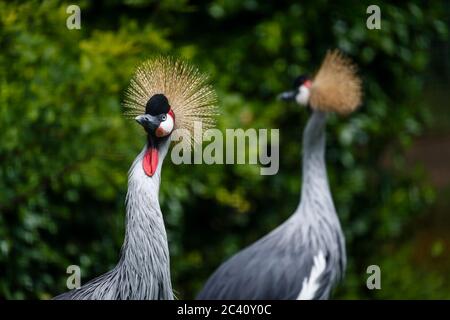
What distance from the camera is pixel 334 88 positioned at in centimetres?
325

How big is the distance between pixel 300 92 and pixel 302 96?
0.05 ft

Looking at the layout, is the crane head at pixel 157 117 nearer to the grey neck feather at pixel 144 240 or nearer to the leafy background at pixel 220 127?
the grey neck feather at pixel 144 240

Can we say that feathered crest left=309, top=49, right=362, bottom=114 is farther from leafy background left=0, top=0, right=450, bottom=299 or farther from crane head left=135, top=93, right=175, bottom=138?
crane head left=135, top=93, right=175, bottom=138

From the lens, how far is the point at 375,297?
163 inches

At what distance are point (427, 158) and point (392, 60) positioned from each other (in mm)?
1410

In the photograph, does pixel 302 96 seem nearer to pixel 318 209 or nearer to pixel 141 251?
pixel 318 209

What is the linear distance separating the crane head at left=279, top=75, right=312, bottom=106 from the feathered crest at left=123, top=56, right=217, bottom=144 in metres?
1.03

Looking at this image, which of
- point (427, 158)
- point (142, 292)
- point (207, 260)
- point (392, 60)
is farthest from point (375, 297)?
point (142, 292)

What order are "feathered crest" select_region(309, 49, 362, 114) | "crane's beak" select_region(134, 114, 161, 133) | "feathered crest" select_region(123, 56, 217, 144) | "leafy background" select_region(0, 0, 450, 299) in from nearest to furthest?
"crane's beak" select_region(134, 114, 161, 133) → "feathered crest" select_region(123, 56, 217, 144) → "leafy background" select_region(0, 0, 450, 299) → "feathered crest" select_region(309, 49, 362, 114)

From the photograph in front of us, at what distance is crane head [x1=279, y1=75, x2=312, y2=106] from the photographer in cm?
324

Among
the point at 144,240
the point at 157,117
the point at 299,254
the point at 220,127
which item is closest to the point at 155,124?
the point at 157,117

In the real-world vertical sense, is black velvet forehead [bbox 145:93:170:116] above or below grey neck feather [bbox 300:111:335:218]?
above

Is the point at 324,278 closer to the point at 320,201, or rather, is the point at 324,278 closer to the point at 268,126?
the point at 320,201

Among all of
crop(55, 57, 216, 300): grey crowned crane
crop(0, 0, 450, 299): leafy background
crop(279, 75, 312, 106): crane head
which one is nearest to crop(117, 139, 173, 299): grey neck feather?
crop(55, 57, 216, 300): grey crowned crane
